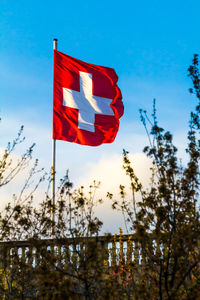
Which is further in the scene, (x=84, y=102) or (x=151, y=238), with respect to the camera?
(x=84, y=102)

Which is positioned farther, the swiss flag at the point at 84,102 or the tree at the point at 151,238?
the swiss flag at the point at 84,102

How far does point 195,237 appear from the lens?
3.54m

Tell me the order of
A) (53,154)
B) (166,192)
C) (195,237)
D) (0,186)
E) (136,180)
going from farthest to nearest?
(53,154) < (0,186) < (136,180) < (166,192) < (195,237)

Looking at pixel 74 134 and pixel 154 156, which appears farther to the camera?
pixel 74 134

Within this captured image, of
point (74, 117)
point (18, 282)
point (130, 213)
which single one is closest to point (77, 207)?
point (130, 213)

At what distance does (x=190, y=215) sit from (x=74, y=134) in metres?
7.50

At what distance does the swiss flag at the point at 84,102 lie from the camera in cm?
1152

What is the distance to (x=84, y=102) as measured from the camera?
12359 mm

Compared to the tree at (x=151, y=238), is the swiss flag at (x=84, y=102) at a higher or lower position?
higher

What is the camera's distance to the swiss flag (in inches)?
453

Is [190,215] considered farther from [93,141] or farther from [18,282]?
[93,141]

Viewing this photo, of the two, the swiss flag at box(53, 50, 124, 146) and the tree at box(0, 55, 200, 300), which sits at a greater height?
the swiss flag at box(53, 50, 124, 146)

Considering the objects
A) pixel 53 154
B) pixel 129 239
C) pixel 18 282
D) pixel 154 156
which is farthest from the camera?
pixel 53 154

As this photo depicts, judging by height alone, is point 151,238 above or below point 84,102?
below
